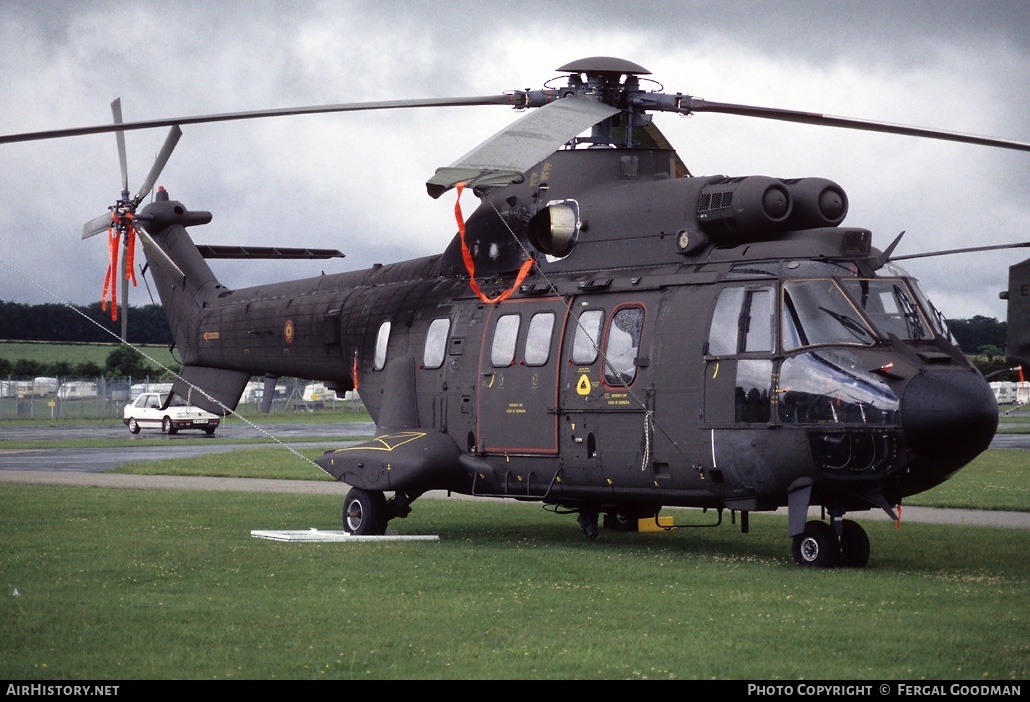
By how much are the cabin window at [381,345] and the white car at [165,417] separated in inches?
1428

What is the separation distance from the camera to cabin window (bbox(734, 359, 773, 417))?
1438 centimetres

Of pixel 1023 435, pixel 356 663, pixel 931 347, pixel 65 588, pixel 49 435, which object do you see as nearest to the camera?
pixel 356 663

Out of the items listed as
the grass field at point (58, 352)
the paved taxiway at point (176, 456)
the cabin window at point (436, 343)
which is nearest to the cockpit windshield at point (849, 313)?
the cabin window at point (436, 343)

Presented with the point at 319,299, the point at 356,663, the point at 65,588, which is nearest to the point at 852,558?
the point at 356,663

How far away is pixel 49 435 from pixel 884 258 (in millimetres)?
47112

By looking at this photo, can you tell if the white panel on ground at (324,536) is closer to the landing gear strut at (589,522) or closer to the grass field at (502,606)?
the grass field at (502,606)

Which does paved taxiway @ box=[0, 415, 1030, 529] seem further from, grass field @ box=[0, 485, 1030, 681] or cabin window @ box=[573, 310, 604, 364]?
cabin window @ box=[573, 310, 604, 364]

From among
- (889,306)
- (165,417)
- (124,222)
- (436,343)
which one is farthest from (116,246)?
(165,417)

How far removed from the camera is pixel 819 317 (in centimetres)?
1430

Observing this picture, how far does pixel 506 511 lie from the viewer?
23.7 m

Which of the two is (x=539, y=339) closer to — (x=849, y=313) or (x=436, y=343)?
(x=436, y=343)

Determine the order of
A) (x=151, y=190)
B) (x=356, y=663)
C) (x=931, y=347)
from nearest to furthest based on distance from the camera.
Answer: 1. (x=356, y=663)
2. (x=931, y=347)
3. (x=151, y=190)

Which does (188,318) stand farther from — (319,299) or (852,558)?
(852,558)

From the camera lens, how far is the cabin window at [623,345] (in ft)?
A: 52.0
